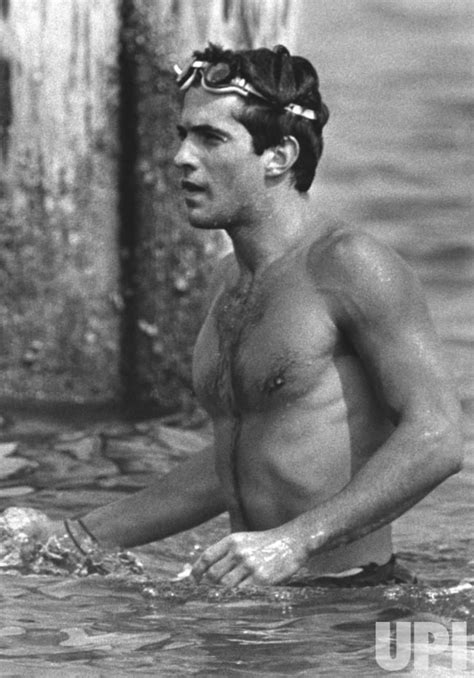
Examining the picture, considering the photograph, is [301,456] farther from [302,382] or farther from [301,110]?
[301,110]

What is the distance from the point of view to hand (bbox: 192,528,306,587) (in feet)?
17.1

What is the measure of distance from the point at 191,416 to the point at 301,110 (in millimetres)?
2671

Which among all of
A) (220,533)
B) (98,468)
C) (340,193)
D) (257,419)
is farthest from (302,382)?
(340,193)

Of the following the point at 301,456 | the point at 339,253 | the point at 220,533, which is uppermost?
the point at 339,253

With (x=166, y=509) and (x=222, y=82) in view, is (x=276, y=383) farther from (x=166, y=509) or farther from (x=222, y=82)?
(x=222, y=82)

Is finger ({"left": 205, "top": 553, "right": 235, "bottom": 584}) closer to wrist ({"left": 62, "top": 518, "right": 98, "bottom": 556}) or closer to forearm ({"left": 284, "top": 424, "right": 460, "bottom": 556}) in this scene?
forearm ({"left": 284, "top": 424, "right": 460, "bottom": 556})

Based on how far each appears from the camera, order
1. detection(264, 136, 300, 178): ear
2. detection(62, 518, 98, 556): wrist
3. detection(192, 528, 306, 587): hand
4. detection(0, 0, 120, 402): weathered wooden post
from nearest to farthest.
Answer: detection(192, 528, 306, 587): hand, detection(264, 136, 300, 178): ear, detection(62, 518, 98, 556): wrist, detection(0, 0, 120, 402): weathered wooden post

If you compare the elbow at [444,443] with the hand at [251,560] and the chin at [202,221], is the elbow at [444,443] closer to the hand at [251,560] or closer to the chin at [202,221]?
the hand at [251,560]

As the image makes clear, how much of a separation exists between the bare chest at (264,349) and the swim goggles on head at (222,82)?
45cm

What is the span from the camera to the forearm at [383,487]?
5336mm

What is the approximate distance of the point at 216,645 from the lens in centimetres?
544

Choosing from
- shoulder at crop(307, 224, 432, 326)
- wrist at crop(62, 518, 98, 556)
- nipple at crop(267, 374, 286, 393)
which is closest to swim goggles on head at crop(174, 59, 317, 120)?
shoulder at crop(307, 224, 432, 326)

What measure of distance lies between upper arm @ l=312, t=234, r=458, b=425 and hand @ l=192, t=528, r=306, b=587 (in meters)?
0.45

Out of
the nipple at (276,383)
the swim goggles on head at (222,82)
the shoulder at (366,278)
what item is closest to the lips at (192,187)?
the swim goggles on head at (222,82)
